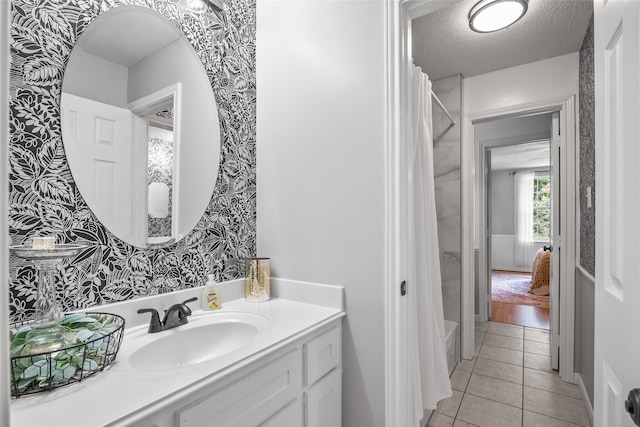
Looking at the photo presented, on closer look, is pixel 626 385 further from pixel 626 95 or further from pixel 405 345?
pixel 405 345

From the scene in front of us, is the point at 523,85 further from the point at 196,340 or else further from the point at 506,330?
the point at 196,340

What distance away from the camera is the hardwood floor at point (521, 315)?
3.52 m

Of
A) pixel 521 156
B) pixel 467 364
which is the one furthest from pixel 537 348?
pixel 521 156

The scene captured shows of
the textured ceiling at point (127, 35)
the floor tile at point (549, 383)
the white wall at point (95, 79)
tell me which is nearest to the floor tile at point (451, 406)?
the floor tile at point (549, 383)

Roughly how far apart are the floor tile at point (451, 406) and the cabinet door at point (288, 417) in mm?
1352

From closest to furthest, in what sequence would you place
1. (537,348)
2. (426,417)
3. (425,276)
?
(425,276), (426,417), (537,348)

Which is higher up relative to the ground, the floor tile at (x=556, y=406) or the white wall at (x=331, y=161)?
the white wall at (x=331, y=161)

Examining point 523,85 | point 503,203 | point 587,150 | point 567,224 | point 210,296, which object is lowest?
point 210,296

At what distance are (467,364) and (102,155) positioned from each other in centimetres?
285

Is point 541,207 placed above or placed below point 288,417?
above

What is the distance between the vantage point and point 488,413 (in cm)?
191

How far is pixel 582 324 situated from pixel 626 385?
79.3 inches

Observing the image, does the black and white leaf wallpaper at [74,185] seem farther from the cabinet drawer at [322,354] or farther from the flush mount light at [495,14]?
the flush mount light at [495,14]

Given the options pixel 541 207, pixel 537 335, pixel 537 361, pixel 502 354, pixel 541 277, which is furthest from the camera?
pixel 541 207
